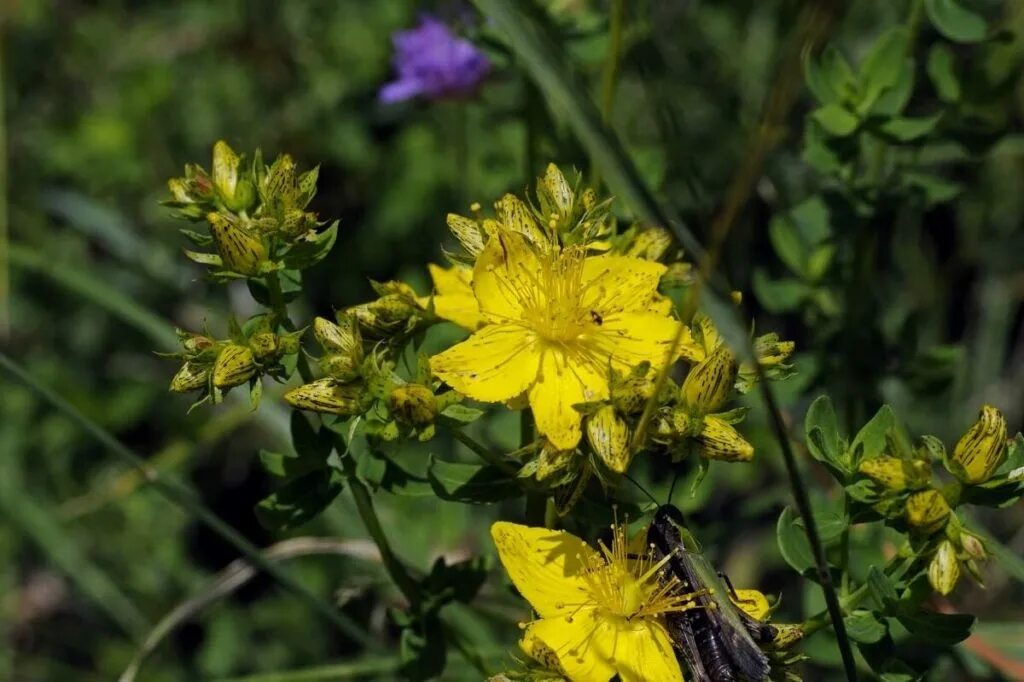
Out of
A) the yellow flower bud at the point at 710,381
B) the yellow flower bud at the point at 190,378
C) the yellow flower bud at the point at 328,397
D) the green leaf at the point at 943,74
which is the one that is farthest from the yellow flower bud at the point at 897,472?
the green leaf at the point at 943,74

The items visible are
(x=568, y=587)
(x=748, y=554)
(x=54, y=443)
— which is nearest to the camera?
(x=568, y=587)

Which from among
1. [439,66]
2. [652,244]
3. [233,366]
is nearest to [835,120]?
[652,244]

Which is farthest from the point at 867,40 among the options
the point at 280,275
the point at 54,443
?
the point at 54,443

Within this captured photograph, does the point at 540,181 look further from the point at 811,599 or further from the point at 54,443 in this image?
the point at 54,443

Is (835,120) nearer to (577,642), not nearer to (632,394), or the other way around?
(632,394)

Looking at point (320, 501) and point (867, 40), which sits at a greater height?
point (320, 501)

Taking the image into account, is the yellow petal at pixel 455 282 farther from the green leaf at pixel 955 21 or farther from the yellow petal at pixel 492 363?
the green leaf at pixel 955 21

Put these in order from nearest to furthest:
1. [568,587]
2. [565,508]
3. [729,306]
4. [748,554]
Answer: [729,306]
[565,508]
[568,587]
[748,554]
